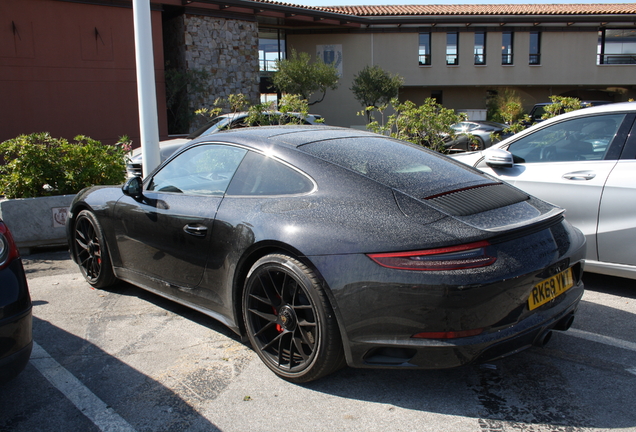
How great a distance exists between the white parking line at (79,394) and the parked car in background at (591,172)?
3618 millimetres

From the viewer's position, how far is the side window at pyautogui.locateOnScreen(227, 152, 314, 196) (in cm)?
309

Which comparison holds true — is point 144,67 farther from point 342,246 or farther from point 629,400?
point 629,400

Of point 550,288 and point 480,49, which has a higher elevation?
point 480,49

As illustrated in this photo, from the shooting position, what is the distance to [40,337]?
369cm

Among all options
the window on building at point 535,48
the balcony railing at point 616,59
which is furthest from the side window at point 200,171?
the balcony railing at point 616,59

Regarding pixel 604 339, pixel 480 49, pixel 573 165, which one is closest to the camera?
pixel 604 339

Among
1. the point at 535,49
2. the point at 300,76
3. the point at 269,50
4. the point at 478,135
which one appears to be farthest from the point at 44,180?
the point at 535,49

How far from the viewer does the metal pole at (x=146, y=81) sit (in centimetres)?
616

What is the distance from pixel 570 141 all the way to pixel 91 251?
432 centimetres

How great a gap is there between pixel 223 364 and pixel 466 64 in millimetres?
32007

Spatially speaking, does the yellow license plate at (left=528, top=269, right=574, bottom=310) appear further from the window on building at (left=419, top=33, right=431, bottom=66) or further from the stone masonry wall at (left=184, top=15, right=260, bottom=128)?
the window on building at (left=419, top=33, right=431, bottom=66)

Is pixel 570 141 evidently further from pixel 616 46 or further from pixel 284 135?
pixel 616 46

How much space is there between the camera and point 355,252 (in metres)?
2.62

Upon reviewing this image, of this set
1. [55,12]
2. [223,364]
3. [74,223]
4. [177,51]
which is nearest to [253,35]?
[177,51]
